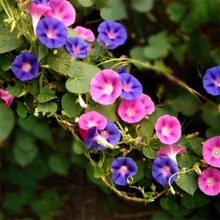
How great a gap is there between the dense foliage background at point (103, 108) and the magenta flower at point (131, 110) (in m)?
0.03

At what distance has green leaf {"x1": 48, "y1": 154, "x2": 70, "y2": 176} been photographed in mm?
2020

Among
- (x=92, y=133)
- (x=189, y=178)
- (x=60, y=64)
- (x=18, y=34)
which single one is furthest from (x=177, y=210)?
(x=18, y=34)

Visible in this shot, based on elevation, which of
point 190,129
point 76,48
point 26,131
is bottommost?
point 26,131

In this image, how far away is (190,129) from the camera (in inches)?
62.8

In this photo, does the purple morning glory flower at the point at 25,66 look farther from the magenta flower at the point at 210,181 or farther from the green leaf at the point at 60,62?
the magenta flower at the point at 210,181

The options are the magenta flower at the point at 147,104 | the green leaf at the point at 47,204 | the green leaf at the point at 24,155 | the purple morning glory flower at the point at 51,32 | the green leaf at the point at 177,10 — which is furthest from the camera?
the green leaf at the point at 47,204

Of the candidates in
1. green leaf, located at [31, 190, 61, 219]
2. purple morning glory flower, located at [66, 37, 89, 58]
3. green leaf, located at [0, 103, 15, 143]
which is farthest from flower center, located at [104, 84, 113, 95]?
green leaf, located at [31, 190, 61, 219]

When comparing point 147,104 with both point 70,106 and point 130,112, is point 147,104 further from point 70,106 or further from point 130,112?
point 70,106

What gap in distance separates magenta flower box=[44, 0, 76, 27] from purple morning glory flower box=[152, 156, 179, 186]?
0.43 metres

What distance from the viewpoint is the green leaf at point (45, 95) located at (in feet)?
4.78

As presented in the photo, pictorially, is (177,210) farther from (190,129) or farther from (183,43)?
(183,43)

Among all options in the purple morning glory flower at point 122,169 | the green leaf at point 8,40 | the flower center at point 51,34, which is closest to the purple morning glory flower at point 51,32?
the flower center at point 51,34

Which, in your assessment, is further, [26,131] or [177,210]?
[26,131]

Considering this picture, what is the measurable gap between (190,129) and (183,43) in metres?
0.36
